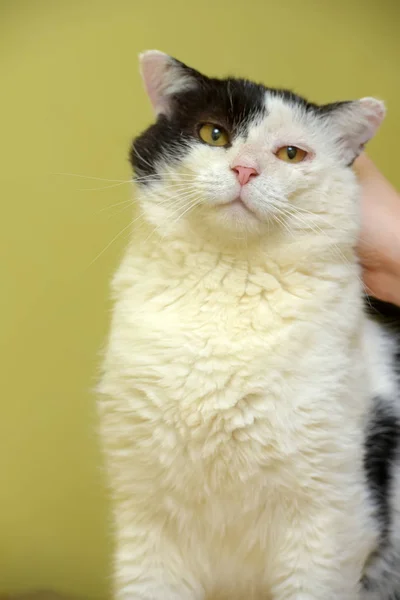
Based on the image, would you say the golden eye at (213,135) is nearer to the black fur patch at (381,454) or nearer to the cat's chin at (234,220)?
the cat's chin at (234,220)

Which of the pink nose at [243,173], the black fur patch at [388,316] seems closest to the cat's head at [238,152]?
the pink nose at [243,173]

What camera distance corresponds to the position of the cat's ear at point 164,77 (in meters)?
0.98

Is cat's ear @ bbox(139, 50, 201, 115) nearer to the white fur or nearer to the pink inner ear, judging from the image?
the pink inner ear

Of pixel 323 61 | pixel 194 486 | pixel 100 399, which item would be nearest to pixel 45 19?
pixel 323 61

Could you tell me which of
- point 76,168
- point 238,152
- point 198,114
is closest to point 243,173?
point 238,152

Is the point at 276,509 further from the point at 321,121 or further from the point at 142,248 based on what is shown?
the point at 321,121

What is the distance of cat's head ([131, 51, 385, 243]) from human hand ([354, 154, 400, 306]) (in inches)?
3.2

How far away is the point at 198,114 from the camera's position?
0.98 metres

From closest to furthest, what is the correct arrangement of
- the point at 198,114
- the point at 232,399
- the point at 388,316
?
the point at 232,399 → the point at 198,114 → the point at 388,316

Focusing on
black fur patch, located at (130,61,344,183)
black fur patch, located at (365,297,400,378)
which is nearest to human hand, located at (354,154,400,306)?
black fur patch, located at (365,297,400,378)

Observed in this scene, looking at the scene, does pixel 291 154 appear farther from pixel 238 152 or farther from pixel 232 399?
pixel 232 399

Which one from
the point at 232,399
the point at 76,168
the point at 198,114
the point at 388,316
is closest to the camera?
the point at 232,399

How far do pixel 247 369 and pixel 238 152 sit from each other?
310 millimetres

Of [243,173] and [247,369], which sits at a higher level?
[243,173]
